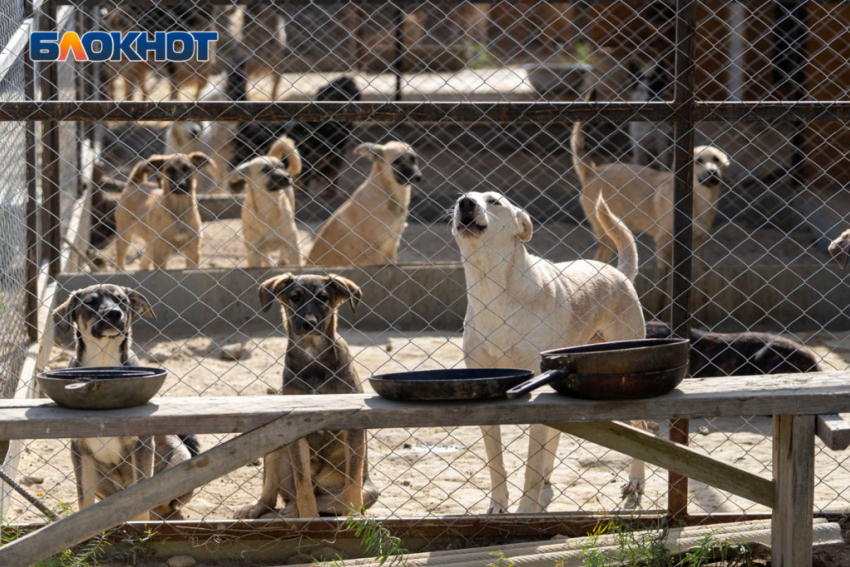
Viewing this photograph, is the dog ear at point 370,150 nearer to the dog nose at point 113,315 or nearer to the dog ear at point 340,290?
the dog ear at point 340,290

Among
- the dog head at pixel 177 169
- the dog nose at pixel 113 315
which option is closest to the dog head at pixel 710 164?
the dog head at pixel 177 169

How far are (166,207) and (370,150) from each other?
1.70m

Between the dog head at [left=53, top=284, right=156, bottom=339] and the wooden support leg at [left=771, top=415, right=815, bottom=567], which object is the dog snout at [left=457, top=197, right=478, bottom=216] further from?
the wooden support leg at [left=771, top=415, right=815, bottom=567]

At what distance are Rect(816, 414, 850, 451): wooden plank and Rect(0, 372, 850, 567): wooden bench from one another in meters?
0.03

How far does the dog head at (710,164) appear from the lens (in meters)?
8.51

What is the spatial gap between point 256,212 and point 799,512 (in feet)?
19.2

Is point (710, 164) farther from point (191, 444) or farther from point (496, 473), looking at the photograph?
point (191, 444)

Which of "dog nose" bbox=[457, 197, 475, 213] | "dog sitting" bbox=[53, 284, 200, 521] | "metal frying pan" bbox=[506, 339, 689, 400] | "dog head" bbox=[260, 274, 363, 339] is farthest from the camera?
"dog head" bbox=[260, 274, 363, 339]

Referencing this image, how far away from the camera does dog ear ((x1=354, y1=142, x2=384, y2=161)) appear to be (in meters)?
7.72

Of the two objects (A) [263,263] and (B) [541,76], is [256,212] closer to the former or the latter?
(A) [263,263]

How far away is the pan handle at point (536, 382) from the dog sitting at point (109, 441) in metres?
1.58

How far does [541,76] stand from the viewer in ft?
48.8

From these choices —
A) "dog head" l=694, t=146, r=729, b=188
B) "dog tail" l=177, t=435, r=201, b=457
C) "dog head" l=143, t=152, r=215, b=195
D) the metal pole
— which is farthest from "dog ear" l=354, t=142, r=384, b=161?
the metal pole

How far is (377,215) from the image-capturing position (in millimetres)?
8195
